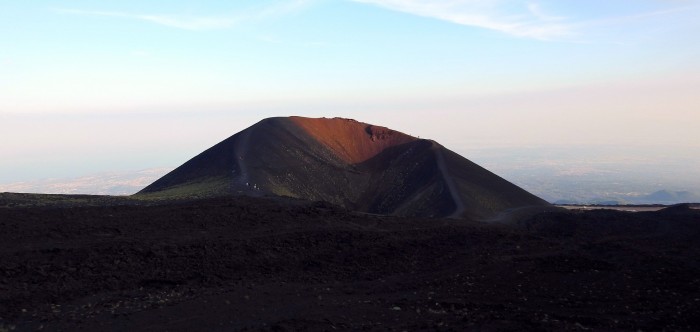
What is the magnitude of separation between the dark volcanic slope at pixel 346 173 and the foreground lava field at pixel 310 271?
12.9 meters

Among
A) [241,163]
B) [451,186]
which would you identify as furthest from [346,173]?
[451,186]

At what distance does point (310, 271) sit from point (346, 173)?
111 feet

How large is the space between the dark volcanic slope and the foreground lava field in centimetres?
1292

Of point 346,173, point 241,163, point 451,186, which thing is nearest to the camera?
point 451,186

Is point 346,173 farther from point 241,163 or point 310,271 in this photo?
point 310,271

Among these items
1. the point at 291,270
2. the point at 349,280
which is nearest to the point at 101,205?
the point at 291,270

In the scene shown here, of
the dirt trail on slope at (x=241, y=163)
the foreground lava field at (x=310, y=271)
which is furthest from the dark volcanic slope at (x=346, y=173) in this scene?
the foreground lava field at (x=310, y=271)

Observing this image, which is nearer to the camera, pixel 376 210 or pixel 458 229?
pixel 458 229

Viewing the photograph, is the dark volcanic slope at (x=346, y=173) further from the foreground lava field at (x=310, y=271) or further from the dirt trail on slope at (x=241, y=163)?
the foreground lava field at (x=310, y=271)

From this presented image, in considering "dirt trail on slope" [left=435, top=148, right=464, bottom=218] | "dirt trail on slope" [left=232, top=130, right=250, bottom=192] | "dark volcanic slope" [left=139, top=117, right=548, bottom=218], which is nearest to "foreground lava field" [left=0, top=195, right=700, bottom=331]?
"dirt trail on slope" [left=435, top=148, right=464, bottom=218]

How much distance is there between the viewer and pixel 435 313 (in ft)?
60.8

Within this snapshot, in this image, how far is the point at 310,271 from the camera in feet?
77.7

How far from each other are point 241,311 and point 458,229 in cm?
1576

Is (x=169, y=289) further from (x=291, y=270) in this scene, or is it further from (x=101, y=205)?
(x=101, y=205)
